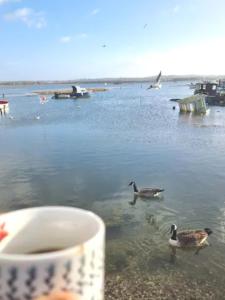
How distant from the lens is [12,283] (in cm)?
233

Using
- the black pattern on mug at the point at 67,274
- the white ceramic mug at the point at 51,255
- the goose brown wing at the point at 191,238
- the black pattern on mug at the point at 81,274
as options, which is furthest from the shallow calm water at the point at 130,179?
the black pattern on mug at the point at 67,274

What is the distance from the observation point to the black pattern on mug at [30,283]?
2277mm

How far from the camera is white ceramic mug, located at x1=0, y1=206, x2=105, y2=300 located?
2.29m

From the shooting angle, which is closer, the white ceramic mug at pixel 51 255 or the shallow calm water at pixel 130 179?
the white ceramic mug at pixel 51 255

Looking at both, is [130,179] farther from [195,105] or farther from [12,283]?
[195,105]

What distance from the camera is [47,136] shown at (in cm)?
3875

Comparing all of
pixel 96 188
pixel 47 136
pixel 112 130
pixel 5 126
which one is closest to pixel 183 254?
pixel 96 188

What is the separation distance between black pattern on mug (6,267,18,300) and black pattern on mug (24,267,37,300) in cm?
7

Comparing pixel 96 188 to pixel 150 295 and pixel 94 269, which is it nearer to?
pixel 150 295

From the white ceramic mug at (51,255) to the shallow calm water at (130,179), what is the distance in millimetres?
8697

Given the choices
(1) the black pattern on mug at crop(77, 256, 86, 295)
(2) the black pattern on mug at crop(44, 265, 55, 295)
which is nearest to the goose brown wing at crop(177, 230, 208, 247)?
(1) the black pattern on mug at crop(77, 256, 86, 295)

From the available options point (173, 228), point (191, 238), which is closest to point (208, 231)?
point (191, 238)

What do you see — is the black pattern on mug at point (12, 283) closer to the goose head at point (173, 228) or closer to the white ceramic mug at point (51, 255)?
the white ceramic mug at point (51, 255)

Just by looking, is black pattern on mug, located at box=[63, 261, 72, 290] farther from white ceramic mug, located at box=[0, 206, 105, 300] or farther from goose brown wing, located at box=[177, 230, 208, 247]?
goose brown wing, located at box=[177, 230, 208, 247]
